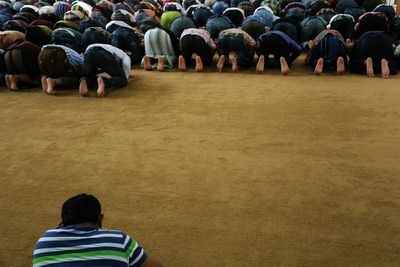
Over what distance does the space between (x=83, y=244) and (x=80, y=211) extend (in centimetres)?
10

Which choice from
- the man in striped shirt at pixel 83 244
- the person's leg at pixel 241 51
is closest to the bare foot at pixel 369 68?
the person's leg at pixel 241 51

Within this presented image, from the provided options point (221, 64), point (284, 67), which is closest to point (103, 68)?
point (221, 64)

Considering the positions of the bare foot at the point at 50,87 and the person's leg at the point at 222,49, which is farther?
the person's leg at the point at 222,49

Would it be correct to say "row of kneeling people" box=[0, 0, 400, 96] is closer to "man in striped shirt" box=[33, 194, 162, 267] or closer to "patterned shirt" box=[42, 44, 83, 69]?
"patterned shirt" box=[42, 44, 83, 69]

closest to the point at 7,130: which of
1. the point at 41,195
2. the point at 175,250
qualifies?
the point at 41,195

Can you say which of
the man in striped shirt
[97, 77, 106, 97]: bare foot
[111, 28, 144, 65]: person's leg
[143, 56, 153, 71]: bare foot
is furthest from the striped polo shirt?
[111, 28, 144, 65]: person's leg

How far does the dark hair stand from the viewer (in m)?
1.23

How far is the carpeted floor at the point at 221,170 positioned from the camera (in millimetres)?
1663

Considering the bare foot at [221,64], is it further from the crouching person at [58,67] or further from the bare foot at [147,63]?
the crouching person at [58,67]

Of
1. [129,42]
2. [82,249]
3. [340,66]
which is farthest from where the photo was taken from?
[129,42]

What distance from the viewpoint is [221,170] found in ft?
7.13

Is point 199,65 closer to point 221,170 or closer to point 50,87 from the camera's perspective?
point 50,87

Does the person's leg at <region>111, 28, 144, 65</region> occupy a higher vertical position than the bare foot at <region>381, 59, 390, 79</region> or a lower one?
higher

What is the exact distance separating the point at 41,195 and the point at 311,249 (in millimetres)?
1271
